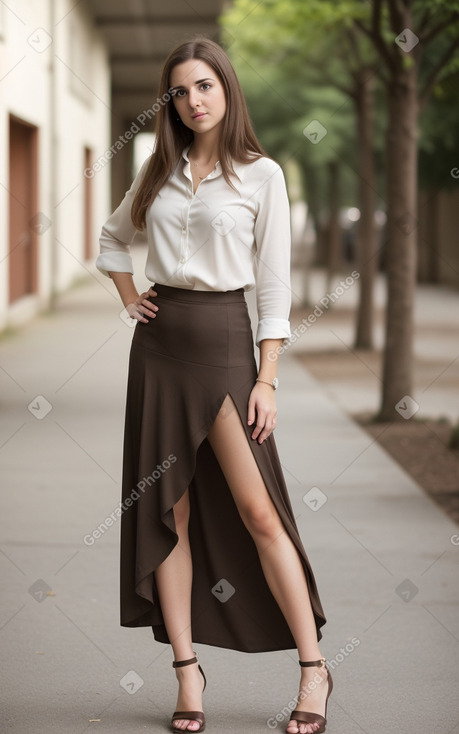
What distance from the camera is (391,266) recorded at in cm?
920

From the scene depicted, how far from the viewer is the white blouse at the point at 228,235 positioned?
328 centimetres

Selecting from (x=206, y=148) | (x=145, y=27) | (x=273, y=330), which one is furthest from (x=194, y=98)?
(x=145, y=27)

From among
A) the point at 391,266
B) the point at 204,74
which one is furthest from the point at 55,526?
the point at 391,266

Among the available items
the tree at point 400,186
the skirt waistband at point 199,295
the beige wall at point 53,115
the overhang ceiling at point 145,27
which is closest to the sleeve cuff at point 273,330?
the skirt waistband at point 199,295

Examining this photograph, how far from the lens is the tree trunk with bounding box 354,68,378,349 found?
1359 cm

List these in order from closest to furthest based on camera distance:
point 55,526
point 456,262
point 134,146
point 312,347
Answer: point 55,526 < point 312,347 < point 456,262 < point 134,146

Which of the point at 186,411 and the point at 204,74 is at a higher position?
the point at 204,74

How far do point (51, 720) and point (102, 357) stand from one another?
942 centimetres

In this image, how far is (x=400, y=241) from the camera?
906cm

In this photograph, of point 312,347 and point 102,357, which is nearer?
point 102,357

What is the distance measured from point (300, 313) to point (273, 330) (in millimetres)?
16031

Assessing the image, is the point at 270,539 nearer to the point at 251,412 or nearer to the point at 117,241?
the point at 251,412

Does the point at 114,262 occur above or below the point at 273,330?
above

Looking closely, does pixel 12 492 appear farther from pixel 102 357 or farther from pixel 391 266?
pixel 102 357
